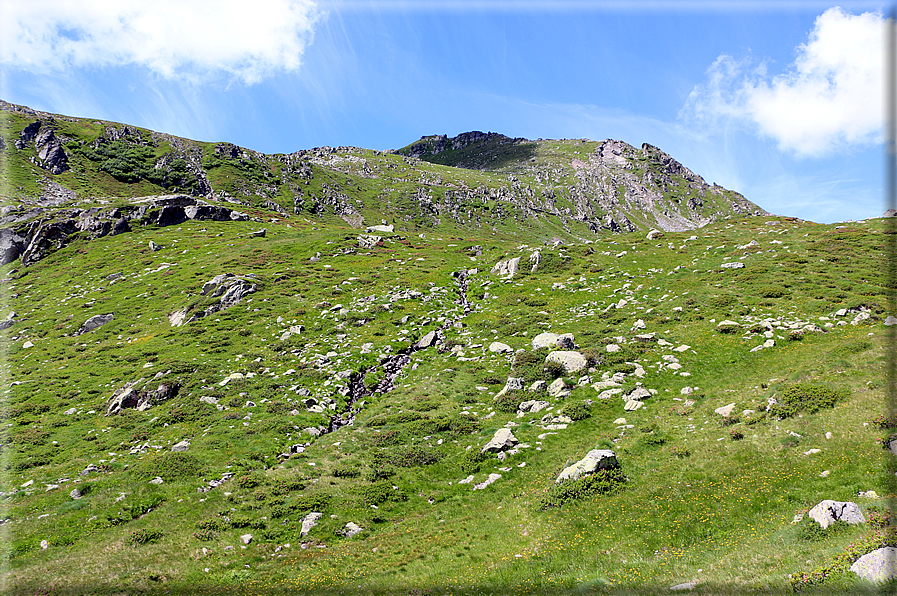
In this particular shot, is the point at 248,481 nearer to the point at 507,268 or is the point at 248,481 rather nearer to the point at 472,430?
the point at 472,430

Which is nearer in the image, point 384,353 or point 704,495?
point 704,495

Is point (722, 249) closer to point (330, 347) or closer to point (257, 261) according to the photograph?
point (330, 347)

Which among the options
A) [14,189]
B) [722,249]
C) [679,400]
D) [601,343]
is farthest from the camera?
[14,189]

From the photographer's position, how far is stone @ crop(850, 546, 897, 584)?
7.76m

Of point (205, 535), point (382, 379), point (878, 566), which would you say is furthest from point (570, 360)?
point (205, 535)

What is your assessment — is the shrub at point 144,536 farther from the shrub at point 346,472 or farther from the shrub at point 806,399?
the shrub at point 806,399

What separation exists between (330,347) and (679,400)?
31395 mm

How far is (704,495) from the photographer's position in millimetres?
14078

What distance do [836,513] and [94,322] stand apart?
7149cm

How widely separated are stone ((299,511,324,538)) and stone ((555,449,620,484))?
11.8 meters

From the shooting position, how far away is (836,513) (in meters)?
10.5

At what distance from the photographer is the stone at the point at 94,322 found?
49625mm

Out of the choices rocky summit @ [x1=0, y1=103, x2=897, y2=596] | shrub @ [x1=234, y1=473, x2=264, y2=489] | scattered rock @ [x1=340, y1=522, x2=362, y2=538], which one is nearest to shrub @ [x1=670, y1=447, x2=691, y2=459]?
rocky summit @ [x1=0, y1=103, x2=897, y2=596]

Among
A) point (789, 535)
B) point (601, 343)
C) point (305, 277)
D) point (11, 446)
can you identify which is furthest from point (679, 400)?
point (305, 277)
